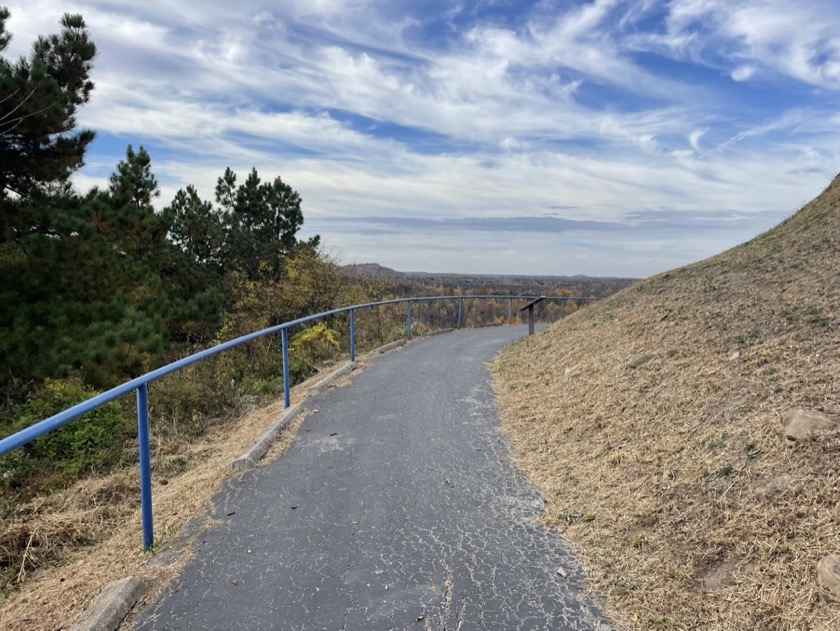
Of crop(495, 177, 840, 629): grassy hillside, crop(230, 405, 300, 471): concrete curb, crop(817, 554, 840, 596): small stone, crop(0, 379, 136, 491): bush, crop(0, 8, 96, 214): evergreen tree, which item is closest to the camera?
crop(817, 554, 840, 596): small stone

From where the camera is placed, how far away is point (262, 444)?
506 centimetres

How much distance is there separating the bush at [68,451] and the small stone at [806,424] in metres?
5.97

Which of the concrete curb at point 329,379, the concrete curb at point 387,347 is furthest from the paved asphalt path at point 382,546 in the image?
the concrete curb at point 387,347

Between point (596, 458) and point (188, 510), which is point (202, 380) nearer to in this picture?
point (188, 510)

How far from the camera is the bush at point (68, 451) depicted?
543 centimetres

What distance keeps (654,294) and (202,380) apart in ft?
25.0

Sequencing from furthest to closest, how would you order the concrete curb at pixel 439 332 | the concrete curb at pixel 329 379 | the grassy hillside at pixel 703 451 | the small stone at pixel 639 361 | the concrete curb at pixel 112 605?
1. the concrete curb at pixel 439 332
2. the concrete curb at pixel 329 379
3. the small stone at pixel 639 361
4. the grassy hillside at pixel 703 451
5. the concrete curb at pixel 112 605

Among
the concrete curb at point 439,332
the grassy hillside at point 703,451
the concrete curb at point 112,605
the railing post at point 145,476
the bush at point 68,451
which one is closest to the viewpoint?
the concrete curb at point 112,605

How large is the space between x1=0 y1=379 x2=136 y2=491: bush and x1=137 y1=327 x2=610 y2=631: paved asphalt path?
90.6 inches

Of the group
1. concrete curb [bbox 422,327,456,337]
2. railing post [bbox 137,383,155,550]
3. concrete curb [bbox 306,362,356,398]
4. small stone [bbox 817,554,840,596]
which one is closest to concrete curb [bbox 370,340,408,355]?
concrete curb [bbox 306,362,356,398]

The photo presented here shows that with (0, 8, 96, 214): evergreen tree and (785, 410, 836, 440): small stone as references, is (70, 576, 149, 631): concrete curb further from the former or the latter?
(0, 8, 96, 214): evergreen tree

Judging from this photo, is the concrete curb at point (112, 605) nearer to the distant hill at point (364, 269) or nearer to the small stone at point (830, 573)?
the small stone at point (830, 573)

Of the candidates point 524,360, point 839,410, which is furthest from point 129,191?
point 839,410

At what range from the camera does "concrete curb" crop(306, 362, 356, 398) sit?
727 cm
